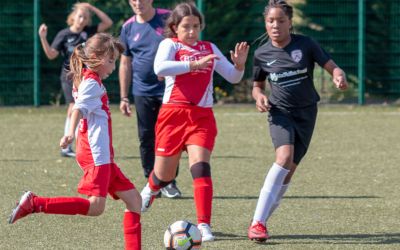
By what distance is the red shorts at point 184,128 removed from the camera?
8.16 meters

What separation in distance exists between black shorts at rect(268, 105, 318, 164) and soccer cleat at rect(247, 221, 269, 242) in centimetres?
63

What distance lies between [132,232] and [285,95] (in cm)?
182

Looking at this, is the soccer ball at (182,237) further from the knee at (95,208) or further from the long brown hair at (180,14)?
the long brown hair at (180,14)

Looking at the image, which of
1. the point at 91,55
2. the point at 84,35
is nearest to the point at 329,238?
the point at 91,55

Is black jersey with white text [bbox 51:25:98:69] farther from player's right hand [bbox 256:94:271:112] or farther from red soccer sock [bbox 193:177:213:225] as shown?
red soccer sock [bbox 193:177:213:225]

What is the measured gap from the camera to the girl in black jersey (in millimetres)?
8047

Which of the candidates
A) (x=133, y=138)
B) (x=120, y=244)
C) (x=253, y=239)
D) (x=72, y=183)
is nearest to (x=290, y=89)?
(x=253, y=239)

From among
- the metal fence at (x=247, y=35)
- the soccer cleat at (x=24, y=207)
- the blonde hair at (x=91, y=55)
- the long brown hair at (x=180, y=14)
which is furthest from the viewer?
the metal fence at (x=247, y=35)

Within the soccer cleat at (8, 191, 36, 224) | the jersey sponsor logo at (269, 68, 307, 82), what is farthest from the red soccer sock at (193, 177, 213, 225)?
the soccer cleat at (8, 191, 36, 224)

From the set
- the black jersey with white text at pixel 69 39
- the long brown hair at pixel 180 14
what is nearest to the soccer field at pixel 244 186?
the black jersey with white text at pixel 69 39

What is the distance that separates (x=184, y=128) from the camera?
8.23 metres

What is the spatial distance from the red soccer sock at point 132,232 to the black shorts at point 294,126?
1511 mm

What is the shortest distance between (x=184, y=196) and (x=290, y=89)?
2286 mm

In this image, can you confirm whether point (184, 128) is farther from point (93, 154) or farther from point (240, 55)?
point (93, 154)
